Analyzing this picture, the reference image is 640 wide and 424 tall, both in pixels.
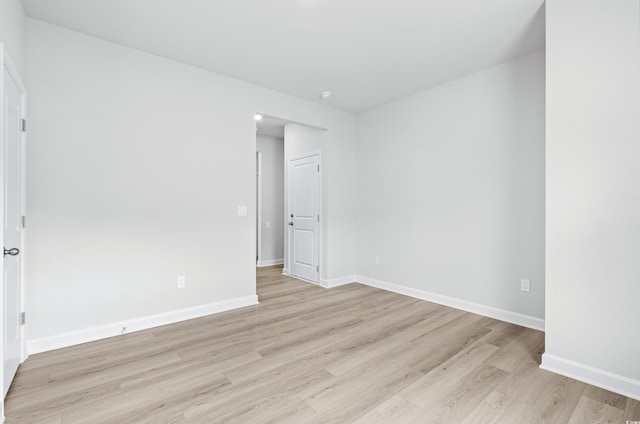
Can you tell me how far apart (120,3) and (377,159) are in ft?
11.1

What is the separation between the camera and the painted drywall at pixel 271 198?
645 cm

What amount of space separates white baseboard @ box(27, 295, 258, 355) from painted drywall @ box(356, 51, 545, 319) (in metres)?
2.23

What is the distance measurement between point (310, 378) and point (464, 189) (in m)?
2.69

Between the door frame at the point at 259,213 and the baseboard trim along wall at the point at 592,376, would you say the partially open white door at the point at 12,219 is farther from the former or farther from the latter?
the door frame at the point at 259,213

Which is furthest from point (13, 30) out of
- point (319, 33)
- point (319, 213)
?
point (319, 213)

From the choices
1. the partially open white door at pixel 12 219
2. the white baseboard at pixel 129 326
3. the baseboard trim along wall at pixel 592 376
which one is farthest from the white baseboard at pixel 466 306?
the partially open white door at pixel 12 219

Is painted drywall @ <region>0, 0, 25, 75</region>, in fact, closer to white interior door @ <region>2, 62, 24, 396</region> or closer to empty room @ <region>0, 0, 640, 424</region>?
empty room @ <region>0, 0, 640, 424</region>

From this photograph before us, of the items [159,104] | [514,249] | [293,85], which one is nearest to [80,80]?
[159,104]

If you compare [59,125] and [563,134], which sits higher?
[59,125]

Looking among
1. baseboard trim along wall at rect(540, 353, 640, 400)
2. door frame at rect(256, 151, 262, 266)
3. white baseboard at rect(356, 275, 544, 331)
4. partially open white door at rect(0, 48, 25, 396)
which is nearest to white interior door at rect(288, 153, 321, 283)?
white baseboard at rect(356, 275, 544, 331)

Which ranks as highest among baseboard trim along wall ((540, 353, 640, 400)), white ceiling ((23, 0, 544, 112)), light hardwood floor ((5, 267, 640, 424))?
white ceiling ((23, 0, 544, 112))

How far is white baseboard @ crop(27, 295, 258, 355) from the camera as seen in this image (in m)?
2.55

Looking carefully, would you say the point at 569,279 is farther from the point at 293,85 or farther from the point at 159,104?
the point at 159,104

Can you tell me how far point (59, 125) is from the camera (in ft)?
8.61
